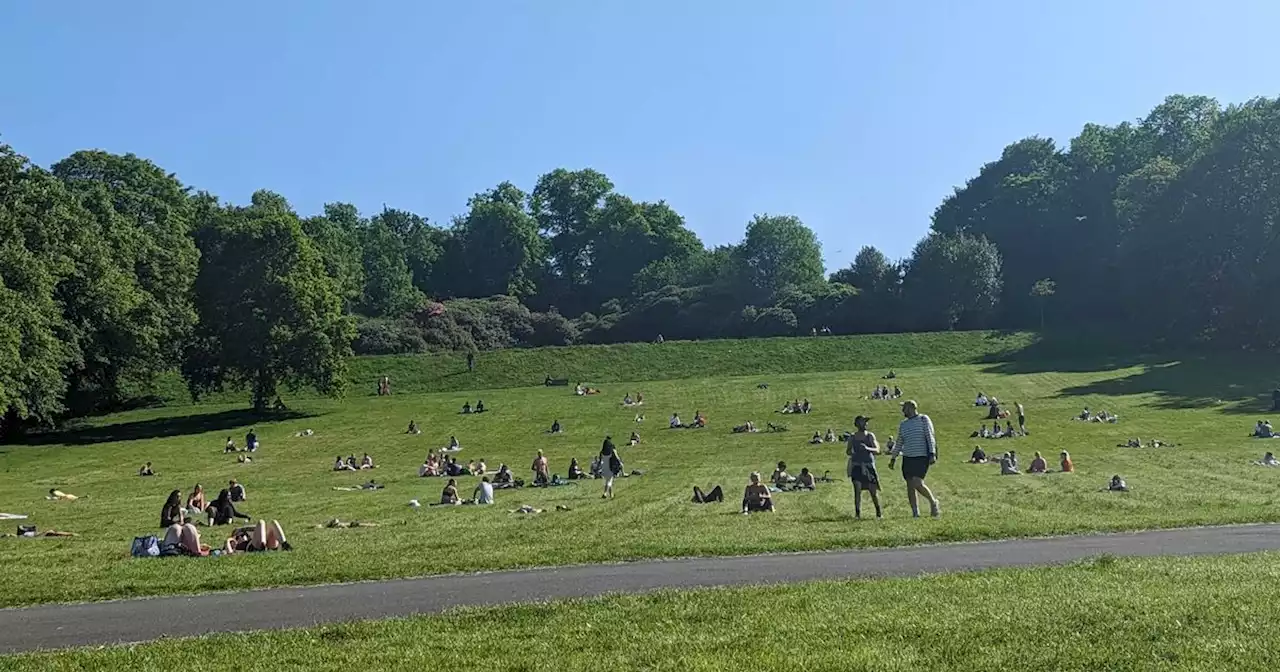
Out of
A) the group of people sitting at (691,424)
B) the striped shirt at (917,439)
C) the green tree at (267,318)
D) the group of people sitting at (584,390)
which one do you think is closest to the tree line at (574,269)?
the green tree at (267,318)

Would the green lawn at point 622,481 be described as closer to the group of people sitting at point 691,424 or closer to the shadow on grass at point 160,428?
the shadow on grass at point 160,428

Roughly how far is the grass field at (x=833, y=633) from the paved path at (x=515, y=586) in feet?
3.46

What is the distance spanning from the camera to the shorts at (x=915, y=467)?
19.7 meters

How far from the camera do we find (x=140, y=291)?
203 ft

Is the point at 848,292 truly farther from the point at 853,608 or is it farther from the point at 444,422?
the point at 853,608

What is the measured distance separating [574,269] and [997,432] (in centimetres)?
10556

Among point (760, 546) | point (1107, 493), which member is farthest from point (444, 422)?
point (760, 546)

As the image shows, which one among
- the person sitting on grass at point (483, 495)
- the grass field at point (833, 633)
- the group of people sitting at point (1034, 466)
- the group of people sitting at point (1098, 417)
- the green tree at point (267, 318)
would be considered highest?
the green tree at point (267, 318)

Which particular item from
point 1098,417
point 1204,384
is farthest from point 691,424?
point 1204,384

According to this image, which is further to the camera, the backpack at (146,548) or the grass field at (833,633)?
the backpack at (146,548)

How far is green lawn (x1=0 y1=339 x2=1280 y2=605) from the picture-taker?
16266mm

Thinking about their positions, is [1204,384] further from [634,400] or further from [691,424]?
[634,400]

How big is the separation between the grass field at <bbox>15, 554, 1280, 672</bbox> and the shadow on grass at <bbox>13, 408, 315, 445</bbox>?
5155 centimetres

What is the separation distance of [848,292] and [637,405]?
137ft
